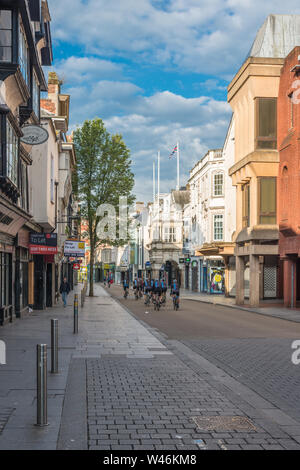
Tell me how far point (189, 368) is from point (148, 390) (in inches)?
94.5

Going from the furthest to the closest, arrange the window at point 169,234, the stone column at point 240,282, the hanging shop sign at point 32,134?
the window at point 169,234
the stone column at point 240,282
the hanging shop sign at point 32,134

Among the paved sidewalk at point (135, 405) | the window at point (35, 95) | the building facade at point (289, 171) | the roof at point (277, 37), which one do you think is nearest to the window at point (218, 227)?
the roof at point (277, 37)

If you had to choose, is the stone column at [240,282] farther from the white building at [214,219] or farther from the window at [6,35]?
the window at [6,35]

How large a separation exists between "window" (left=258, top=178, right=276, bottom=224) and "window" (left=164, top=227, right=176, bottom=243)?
4608 centimetres

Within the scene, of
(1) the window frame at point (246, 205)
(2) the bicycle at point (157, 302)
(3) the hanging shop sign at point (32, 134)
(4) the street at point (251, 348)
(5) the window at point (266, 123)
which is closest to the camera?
(4) the street at point (251, 348)

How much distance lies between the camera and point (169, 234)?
3130 inches

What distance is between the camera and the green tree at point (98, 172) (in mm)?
47750

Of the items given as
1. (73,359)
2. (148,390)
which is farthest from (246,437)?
(73,359)

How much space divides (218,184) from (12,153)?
117 feet

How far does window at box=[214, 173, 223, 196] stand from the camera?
171ft

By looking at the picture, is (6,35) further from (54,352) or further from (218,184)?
(218,184)

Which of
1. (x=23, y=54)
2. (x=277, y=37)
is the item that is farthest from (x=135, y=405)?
(x=277, y=37)

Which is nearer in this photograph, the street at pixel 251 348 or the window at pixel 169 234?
the street at pixel 251 348

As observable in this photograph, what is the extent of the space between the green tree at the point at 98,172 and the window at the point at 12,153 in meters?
28.5
